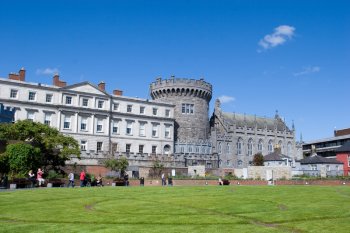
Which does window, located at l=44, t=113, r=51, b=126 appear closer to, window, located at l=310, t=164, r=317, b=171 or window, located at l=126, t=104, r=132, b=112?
window, located at l=126, t=104, r=132, b=112

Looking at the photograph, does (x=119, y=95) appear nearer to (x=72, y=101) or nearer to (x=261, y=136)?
(x=72, y=101)

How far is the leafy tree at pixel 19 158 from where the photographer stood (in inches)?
1585

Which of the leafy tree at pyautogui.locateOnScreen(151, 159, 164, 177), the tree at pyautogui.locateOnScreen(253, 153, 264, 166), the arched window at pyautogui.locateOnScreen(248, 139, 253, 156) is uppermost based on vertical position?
the arched window at pyautogui.locateOnScreen(248, 139, 253, 156)

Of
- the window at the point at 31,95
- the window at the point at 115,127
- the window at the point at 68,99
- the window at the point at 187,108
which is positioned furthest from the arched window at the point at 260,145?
the window at the point at 31,95

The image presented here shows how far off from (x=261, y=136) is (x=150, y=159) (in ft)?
104

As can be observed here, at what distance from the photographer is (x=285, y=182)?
56.7m

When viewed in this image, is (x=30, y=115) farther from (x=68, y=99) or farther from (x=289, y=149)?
(x=289, y=149)

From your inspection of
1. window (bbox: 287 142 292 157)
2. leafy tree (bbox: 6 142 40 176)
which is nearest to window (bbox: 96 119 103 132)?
leafy tree (bbox: 6 142 40 176)

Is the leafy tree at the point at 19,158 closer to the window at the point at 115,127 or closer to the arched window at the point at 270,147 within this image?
the window at the point at 115,127

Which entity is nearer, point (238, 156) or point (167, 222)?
point (167, 222)

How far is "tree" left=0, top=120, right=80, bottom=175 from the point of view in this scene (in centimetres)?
4806

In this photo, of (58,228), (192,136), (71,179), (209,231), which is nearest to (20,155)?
(71,179)

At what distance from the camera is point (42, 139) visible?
50.2m

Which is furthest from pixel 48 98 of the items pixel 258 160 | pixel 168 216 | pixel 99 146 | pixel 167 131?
pixel 168 216
